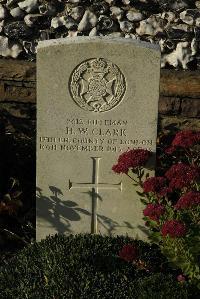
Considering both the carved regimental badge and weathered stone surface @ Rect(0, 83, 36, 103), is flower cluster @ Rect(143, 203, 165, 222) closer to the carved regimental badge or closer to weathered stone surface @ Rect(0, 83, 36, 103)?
the carved regimental badge

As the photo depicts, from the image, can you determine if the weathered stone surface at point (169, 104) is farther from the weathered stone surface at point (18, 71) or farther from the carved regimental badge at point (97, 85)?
the carved regimental badge at point (97, 85)

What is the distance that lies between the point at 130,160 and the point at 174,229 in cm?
72

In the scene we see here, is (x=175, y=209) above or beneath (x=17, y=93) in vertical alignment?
beneath

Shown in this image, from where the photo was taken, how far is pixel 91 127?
414cm

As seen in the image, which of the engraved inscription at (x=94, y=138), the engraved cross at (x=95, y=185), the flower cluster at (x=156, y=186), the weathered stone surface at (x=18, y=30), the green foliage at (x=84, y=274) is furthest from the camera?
the weathered stone surface at (x=18, y=30)

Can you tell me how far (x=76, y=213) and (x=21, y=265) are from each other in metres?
0.65

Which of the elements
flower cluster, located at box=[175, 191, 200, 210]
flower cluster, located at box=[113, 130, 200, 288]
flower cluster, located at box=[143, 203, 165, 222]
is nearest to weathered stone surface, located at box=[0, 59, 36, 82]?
flower cluster, located at box=[113, 130, 200, 288]

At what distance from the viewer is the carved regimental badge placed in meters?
3.99

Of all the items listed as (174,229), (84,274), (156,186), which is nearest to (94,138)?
(156,186)

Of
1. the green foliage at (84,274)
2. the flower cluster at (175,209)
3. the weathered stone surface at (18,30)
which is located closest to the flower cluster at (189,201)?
the flower cluster at (175,209)

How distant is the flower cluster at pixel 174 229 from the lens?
3.33 metres

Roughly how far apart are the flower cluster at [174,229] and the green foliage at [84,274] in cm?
38

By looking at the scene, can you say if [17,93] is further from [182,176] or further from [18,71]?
[182,176]

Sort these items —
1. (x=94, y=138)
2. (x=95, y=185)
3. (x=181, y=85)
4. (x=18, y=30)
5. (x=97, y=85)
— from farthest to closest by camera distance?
(x=18, y=30) → (x=181, y=85) → (x=95, y=185) → (x=94, y=138) → (x=97, y=85)
